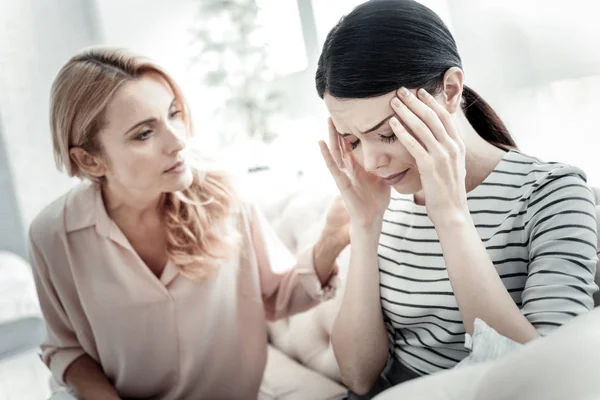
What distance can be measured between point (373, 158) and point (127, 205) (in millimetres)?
634

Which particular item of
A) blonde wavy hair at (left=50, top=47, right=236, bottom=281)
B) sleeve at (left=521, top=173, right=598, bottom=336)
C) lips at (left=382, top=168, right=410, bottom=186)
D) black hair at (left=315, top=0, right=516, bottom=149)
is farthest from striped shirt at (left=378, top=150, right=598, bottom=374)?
blonde wavy hair at (left=50, top=47, right=236, bottom=281)

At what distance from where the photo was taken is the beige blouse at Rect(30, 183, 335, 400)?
129cm

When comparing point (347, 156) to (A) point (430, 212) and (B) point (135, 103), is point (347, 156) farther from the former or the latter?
(B) point (135, 103)

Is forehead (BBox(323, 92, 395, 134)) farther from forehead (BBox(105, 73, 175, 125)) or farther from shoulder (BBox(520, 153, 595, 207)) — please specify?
forehead (BBox(105, 73, 175, 125))

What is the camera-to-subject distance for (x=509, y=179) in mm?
957

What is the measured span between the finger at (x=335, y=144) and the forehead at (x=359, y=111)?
11 cm

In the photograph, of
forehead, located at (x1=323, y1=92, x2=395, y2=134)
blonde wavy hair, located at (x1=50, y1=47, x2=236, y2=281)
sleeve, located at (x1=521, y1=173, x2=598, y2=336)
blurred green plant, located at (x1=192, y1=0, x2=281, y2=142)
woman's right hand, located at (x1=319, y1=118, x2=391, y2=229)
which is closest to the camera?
sleeve, located at (x1=521, y1=173, x2=598, y2=336)

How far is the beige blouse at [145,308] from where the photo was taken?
4.24ft

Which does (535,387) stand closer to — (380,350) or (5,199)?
(380,350)

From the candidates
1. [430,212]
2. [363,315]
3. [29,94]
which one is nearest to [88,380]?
[363,315]

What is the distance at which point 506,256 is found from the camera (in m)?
0.94

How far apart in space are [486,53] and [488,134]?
438 mm

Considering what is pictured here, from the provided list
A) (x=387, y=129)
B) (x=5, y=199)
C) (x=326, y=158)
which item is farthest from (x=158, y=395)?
(x=5, y=199)

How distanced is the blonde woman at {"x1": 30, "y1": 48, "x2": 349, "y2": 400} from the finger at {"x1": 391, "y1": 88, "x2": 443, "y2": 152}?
0.41m
